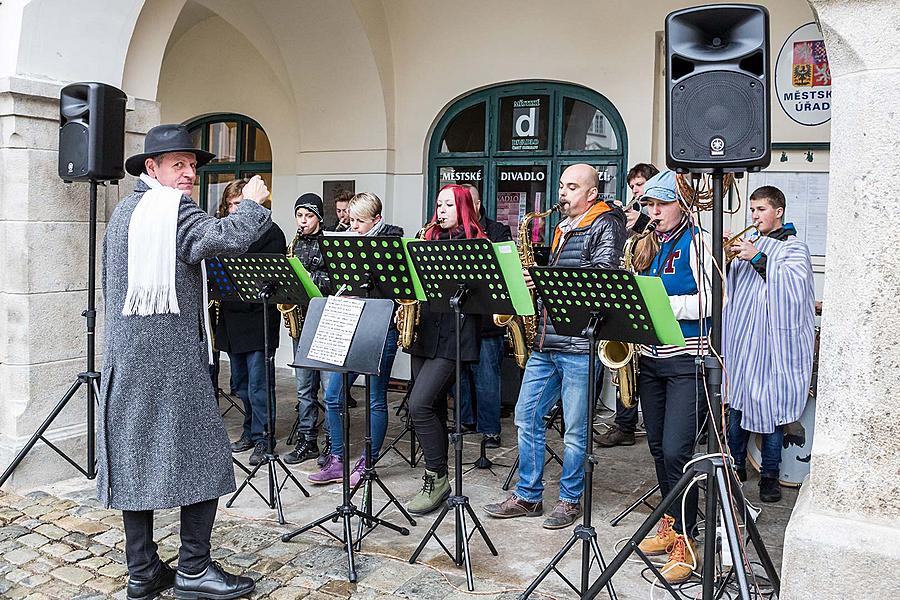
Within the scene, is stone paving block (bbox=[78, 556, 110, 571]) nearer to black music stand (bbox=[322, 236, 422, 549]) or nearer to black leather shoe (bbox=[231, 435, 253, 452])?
black music stand (bbox=[322, 236, 422, 549])

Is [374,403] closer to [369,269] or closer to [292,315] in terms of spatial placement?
[292,315]

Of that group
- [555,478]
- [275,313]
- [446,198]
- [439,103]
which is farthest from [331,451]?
[439,103]

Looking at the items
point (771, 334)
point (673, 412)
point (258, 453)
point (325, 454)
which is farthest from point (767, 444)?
point (258, 453)

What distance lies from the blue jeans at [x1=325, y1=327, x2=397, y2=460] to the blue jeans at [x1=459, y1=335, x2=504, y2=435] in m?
0.78

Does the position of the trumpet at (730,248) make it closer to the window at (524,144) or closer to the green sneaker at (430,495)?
the green sneaker at (430,495)

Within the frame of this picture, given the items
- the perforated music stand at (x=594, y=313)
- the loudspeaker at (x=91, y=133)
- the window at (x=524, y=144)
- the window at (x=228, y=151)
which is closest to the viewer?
the perforated music stand at (x=594, y=313)

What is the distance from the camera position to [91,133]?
4.61 metres

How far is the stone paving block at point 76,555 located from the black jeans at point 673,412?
9.08 ft

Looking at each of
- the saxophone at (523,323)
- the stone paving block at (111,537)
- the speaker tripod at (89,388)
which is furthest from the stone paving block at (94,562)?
the saxophone at (523,323)

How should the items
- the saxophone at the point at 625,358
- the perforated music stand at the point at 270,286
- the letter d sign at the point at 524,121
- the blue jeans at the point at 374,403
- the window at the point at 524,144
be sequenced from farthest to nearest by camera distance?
the letter d sign at the point at 524,121
the window at the point at 524,144
the blue jeans at the point at 374,403
the perforated music stand at the point at 270,286
the saxophone at the point at 625,358

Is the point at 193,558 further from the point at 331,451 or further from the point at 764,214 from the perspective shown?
the point at 764,214

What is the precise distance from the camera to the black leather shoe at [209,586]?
3.43 m

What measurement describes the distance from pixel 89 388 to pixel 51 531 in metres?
0.90

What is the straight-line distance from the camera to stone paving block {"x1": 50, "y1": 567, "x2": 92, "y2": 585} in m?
3.70
